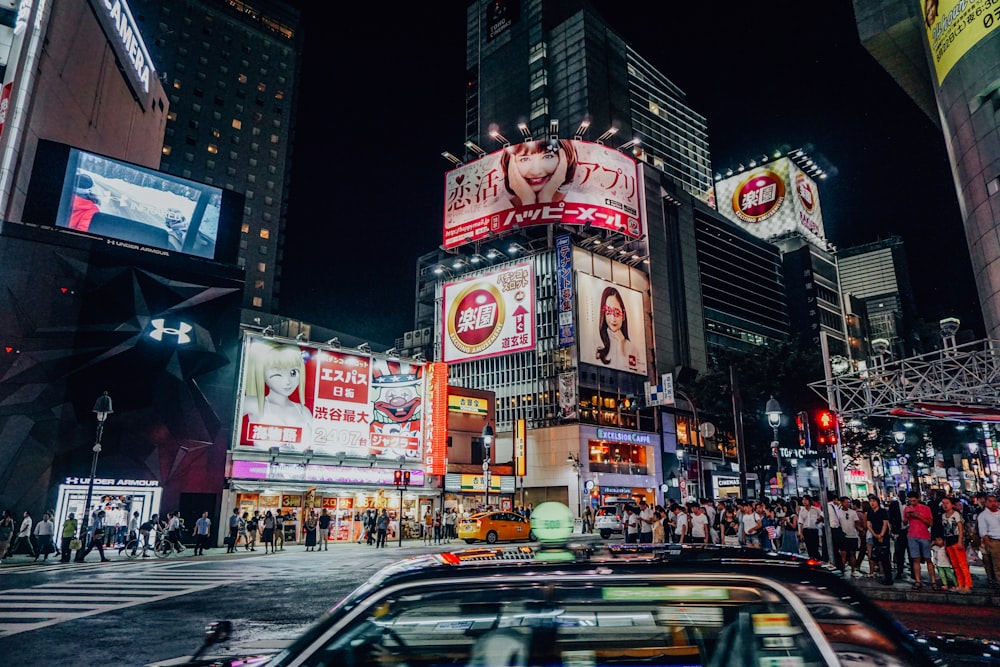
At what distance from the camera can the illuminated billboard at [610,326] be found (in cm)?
5756

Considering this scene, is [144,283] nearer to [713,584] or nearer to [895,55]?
[713,584]

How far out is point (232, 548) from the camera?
25.1 meters

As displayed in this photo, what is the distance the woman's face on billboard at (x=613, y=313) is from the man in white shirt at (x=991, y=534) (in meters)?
48.0

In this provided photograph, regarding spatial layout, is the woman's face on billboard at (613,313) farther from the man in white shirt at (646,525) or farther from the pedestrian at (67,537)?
the pedestrian at (67,537)

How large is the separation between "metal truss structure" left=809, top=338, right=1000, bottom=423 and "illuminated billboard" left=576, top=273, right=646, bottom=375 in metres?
36.4

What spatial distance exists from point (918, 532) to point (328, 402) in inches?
1125

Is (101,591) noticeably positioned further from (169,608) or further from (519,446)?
(519,446)

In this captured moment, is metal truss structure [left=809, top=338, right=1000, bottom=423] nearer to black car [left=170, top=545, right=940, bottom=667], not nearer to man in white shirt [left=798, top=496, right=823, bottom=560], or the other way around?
man in white shirt [left=798, top=496, right=823, bottom=560]

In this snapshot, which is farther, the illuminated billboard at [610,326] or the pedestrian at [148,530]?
the illuminated billboard at [610,326]

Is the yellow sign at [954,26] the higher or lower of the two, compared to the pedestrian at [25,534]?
higher

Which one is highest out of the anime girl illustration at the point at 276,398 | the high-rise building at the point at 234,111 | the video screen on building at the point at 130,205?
the high-rise building at the point at 234,111

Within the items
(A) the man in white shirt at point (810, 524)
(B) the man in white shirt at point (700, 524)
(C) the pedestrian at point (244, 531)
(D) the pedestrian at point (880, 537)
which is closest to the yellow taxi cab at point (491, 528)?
(C) the pedestrian at point (244, 531)

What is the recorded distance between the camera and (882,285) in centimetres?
12006

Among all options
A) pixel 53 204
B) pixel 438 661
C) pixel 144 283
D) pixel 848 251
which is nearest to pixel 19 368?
pixel 144 283
